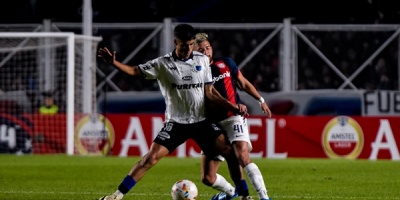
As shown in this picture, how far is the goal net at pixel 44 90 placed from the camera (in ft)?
80.6

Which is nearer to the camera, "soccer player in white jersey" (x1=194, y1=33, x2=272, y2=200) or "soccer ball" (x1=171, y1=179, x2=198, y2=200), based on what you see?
"soccer ball" (x1=171, y1=179, x2=198, y2=200)

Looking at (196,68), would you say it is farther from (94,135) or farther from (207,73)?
(94,135)

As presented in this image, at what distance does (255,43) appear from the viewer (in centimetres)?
A: 2839

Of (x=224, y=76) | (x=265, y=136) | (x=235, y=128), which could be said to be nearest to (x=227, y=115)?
(x=235, y=128)

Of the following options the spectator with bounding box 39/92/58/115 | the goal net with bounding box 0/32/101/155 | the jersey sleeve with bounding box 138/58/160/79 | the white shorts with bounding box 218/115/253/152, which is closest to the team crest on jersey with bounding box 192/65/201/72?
the jersey sleeve with bounding box 138/58/160/79

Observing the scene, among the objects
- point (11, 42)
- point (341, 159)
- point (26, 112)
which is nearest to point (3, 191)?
point (341, 159)

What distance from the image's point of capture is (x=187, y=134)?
39.7ft

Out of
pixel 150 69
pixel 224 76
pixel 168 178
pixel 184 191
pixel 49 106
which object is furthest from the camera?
pixel 49 106

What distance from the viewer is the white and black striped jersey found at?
11938 millimetres

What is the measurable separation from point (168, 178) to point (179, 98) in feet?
18.4

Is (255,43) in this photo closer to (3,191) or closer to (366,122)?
(366,122)

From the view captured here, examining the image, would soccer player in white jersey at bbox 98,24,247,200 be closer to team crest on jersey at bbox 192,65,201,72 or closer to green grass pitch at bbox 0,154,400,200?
team crest on jersey at bbox 192,65,201,72

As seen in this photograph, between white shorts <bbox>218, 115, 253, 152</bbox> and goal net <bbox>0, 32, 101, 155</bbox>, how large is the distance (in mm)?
11871
